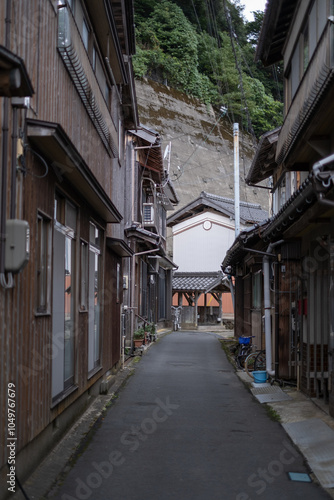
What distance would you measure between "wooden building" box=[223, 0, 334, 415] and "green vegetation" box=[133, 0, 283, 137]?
30619 mm

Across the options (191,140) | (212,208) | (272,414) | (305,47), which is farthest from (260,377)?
(191,140)

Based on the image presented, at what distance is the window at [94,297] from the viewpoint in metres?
11.3

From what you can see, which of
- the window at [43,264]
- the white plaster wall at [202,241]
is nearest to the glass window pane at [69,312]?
the window at [43,264]

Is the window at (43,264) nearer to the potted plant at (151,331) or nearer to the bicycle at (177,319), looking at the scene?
the potted plant at (151,331)

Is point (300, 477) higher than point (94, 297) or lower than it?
lower

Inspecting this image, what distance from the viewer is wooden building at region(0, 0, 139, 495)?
5.43 m

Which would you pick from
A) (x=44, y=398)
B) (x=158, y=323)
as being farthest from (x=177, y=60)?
(x=44, y=398)

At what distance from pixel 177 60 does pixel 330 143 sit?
133 ft

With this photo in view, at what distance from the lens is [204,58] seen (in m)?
50.1

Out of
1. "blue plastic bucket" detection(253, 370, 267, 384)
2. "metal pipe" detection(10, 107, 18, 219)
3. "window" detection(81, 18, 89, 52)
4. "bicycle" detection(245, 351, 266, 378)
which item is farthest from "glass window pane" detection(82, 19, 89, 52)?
"bicycle" detection(245, 351, 266, 378)

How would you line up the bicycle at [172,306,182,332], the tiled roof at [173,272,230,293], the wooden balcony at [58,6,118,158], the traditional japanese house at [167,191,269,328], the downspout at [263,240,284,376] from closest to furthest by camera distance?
the wooden balcony at [58,6,118,158] → the downspout at [263,240,284,376] → the bicycle at [172,306,182,332] → the tiled roof at [173,272,230,293] → the traditional japanese house at [167,191,269,328]

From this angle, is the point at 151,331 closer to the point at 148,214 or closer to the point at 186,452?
the point at 148,214

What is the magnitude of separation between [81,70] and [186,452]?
572 cm

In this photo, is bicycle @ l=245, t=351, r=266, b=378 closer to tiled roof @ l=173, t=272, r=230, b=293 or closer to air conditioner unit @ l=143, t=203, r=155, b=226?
air conditioner unit @ l=143, t=203, r=155, b=226
